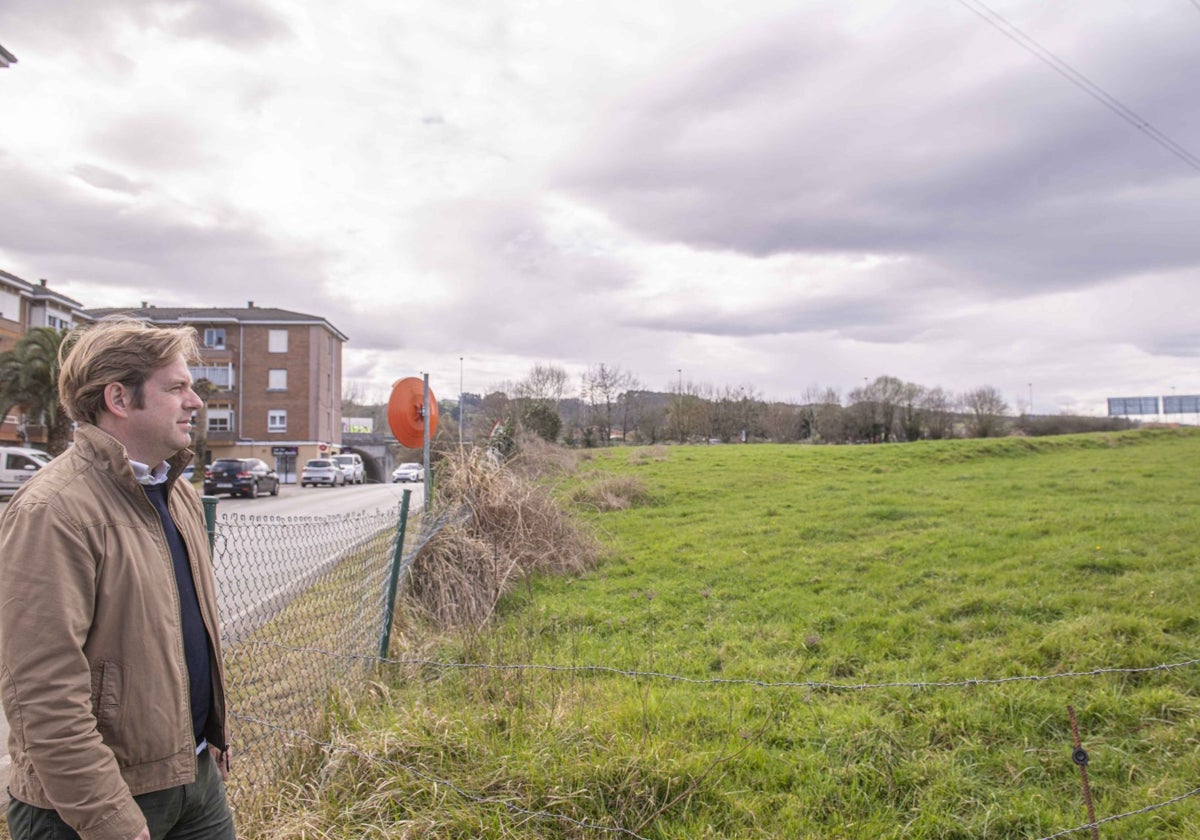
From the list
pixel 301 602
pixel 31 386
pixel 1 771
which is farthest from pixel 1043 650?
pixel 31 386

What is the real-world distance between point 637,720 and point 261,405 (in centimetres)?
5512

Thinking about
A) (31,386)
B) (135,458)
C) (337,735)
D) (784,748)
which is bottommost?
(784,748)

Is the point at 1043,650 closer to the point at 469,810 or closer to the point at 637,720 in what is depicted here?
the point at 637,720

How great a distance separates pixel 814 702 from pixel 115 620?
4017 millimetres

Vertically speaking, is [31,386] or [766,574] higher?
[31,386]

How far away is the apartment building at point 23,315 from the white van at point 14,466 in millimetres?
13501

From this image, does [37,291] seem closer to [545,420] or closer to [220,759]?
[545,420]

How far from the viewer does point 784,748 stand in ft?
13.4

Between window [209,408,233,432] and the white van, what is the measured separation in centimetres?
2758

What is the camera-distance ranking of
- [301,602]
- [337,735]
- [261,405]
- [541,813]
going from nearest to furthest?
[541,813] → [337,735] → [301,602] → [261,405]

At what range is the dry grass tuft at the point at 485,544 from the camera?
7152mm

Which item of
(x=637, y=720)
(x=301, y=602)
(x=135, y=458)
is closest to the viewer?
(x=135, y=458)

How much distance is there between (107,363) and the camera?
71.0 inches

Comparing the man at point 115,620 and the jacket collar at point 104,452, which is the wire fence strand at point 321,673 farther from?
the jacket collar at point 104,452
